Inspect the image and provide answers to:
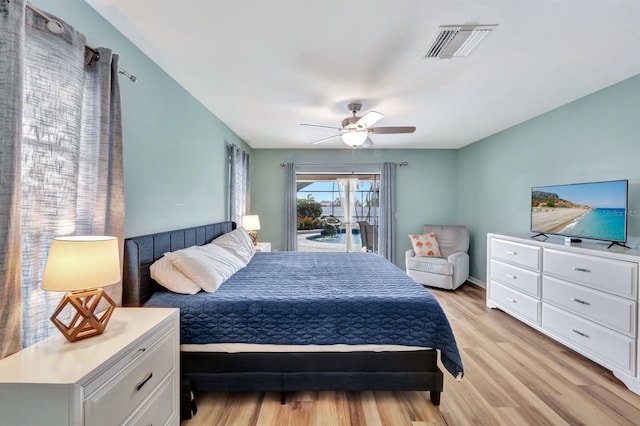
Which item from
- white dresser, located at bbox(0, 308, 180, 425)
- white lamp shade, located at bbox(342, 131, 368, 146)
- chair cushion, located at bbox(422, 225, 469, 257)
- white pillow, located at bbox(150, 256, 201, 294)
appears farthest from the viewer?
chair cushion, located at bbox(422, 225, 469, 257)

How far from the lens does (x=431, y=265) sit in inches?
171

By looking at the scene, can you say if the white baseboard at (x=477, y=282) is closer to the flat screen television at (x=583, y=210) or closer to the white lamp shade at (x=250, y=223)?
the flat screen television at (x=583, y=210)

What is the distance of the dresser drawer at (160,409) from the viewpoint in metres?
1.19

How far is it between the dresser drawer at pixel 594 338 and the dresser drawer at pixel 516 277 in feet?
0.68

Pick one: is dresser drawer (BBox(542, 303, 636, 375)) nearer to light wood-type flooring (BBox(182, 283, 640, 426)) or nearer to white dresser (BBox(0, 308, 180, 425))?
light wood-type flooring (BBox(182, 283, 640, 426))

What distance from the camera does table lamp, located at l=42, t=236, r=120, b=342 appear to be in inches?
43.0

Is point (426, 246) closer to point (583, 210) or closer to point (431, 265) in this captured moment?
point (431, 265)

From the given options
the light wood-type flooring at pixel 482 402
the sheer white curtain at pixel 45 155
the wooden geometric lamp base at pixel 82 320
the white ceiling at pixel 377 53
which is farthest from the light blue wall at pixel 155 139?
the light wood-type flooring at pixel 482 402

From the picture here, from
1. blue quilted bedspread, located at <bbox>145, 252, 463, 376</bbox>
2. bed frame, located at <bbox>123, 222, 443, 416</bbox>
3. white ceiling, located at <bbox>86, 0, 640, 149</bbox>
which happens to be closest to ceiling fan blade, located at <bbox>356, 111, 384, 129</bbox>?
white ceiling, located at <bbox>86, 0, 640, 149</bbox>

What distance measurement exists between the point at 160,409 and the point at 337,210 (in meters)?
4.49

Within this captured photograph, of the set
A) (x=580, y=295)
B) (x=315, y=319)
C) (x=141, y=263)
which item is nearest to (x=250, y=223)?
(x=141, y=263)

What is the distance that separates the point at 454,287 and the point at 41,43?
Answer: 494 cm

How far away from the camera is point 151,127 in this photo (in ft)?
7.04

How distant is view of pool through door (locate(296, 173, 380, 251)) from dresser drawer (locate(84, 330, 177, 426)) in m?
4.09
